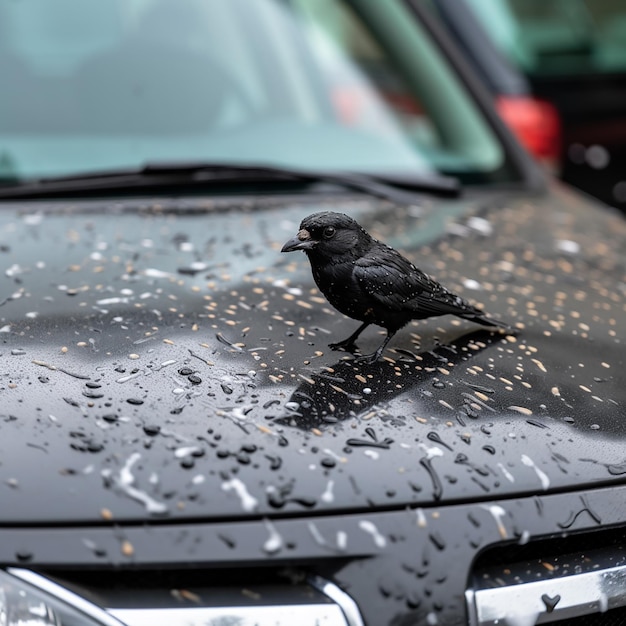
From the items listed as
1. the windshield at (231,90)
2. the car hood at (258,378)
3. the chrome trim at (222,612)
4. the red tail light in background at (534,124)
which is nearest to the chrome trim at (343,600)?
the chrome trim at (222,612)

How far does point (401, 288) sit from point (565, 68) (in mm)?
4520

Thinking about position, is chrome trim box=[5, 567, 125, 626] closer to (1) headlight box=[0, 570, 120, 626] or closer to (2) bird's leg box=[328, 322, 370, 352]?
(1) headlight box=[0, 570, 120, 626]

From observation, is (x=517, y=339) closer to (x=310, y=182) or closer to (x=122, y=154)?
(x=310, y=182)

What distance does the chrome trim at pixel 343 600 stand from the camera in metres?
1.40

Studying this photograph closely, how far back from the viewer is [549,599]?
1521 millimetres

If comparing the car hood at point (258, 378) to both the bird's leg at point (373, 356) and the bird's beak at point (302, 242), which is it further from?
the bird's beak at point (302, 242)

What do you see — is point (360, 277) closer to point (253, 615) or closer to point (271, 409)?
point (271, 409)

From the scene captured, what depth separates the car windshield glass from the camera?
5.93 meters

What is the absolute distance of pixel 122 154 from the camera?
267cm

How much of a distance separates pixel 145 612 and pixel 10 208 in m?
1.27

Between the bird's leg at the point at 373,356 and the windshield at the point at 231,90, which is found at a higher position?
the windshield at the point at 231,90

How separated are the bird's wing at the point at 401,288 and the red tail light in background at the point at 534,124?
2.72 metres

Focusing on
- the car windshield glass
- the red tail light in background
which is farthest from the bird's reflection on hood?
the car windshield glass

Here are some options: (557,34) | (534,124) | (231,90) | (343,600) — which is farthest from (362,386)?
A: (557,34)
